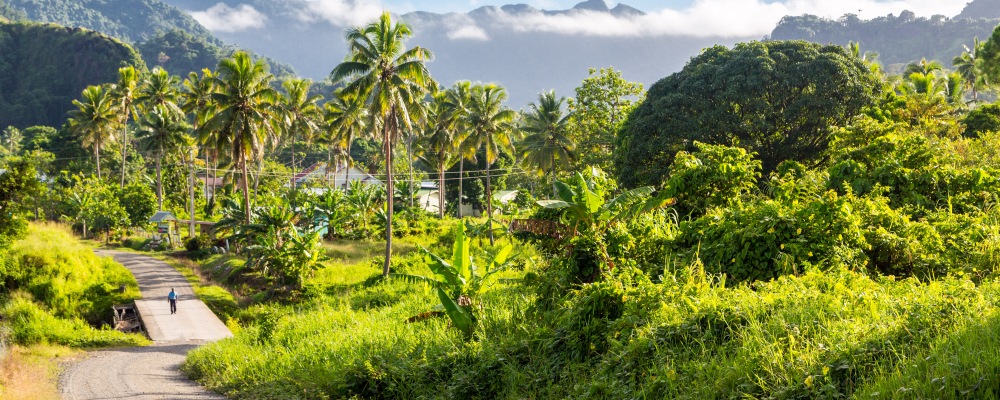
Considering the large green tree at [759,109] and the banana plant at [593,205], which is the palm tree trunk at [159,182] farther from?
the banana plant at [593,205]

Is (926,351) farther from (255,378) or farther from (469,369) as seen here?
(255,378)

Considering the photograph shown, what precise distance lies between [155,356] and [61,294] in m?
10.5

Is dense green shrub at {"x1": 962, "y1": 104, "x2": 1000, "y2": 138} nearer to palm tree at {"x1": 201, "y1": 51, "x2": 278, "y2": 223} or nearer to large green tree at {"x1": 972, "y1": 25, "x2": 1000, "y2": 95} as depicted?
large green tree at {"x1": 972, "y1": 25, "x2": 1000, "y2": 95}

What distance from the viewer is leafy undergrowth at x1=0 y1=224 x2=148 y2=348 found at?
25047 millimetres

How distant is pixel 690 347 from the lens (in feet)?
26.0

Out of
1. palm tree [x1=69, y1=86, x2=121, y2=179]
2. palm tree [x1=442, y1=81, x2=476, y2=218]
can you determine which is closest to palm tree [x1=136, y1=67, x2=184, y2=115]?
palm tree [x1=69, y1=86, x2=121, y2=179]

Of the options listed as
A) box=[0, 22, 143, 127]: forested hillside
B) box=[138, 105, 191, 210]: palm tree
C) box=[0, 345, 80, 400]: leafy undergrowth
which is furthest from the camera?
box=[0, 22, 143, 127]: forested hillside

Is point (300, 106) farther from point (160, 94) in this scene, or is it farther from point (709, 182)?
point (709, 182)

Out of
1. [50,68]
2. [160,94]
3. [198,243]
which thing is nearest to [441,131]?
[198,243]

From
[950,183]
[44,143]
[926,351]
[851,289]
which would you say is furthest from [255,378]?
[44,143]

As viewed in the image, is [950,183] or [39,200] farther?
[39,200]

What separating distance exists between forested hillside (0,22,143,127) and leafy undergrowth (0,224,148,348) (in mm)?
110604

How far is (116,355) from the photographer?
886 inches

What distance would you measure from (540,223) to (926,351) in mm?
9830
